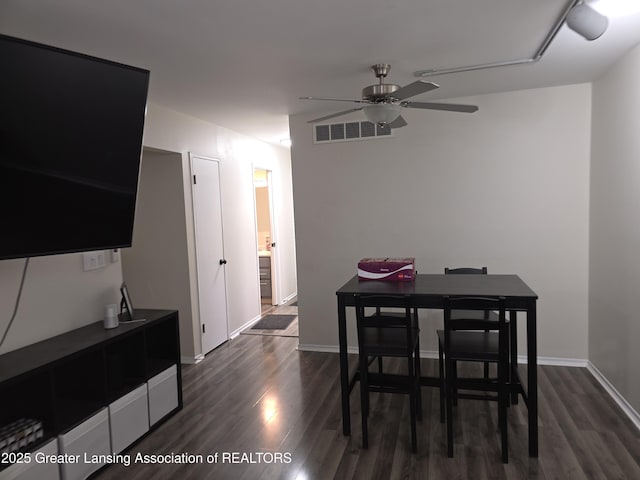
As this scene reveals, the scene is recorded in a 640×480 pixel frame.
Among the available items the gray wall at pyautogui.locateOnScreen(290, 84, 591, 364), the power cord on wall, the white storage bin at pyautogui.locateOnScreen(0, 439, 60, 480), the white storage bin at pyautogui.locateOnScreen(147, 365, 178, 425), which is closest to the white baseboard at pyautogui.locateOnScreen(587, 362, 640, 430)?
the gray wall at pyautogui.locateOnScreen(290, 84, 591, 364)

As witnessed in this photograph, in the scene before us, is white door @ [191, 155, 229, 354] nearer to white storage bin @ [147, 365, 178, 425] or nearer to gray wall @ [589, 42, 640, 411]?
white storage bin @ [147, 365, 178, 425]

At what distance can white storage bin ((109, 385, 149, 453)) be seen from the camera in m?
2.55

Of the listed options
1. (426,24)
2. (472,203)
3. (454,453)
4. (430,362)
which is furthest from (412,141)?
(454,453)

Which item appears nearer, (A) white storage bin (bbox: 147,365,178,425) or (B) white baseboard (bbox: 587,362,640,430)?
(B) white baseboard (bbox: 587,362,640,430)

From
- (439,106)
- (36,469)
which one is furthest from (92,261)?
(439,106)

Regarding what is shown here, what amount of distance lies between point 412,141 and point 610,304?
2.20 metres

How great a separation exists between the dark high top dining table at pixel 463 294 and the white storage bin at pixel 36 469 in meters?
1.66

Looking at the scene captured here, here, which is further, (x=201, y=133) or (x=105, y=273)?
(x=201, y=133)

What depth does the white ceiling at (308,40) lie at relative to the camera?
6.77 feet

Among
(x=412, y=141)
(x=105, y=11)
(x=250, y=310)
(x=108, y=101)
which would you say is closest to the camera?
(x=105, y=11)

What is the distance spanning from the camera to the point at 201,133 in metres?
4.32

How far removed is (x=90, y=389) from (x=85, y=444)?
33 cm

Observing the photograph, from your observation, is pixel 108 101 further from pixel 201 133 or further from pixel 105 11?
pixel 201 133

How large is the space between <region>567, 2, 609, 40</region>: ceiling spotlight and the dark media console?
10.2 feet
